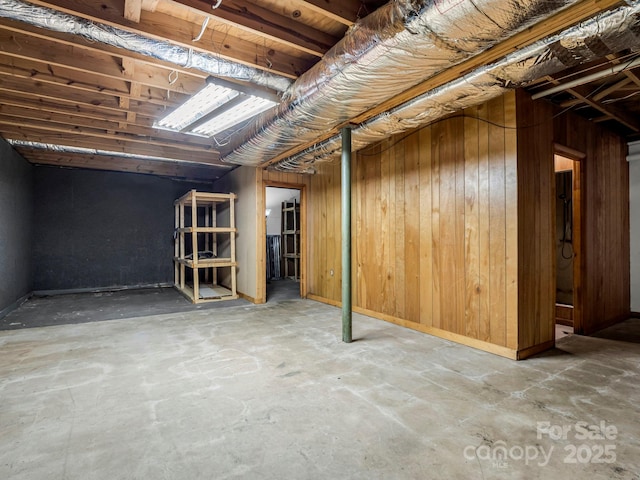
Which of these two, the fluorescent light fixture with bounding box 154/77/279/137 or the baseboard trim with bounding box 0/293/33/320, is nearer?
the fluorescent light fixture with bounding box 154/77/279/137

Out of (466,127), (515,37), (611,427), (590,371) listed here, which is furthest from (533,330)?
(515,37)

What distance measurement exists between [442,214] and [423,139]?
85 cm

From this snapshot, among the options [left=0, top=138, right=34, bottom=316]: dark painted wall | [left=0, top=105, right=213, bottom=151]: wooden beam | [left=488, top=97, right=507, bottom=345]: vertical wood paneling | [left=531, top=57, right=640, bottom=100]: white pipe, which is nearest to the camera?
[left=531, top=57, right=640, bottom=100]: white pipe

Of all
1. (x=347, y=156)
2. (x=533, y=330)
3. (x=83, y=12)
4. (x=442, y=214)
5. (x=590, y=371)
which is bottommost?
(x=590, y=371)

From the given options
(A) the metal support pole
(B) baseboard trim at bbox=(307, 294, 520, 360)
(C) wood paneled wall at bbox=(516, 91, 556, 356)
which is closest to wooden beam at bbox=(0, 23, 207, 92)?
(A) the metal support pole

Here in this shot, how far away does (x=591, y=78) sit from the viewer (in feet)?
7.74

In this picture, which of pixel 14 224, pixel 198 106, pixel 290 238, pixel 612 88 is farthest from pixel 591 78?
pixel 14 224

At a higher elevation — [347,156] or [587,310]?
[347,156]

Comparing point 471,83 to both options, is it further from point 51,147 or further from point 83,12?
point 51,147

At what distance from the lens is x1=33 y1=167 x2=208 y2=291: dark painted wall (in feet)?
20.0

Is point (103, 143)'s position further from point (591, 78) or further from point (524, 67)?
point (591, 78)

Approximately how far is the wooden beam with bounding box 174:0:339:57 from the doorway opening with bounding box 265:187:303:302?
532cm

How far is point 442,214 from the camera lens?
321 centimetres

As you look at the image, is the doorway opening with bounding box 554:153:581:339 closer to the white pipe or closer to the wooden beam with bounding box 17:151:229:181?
the white pipe
